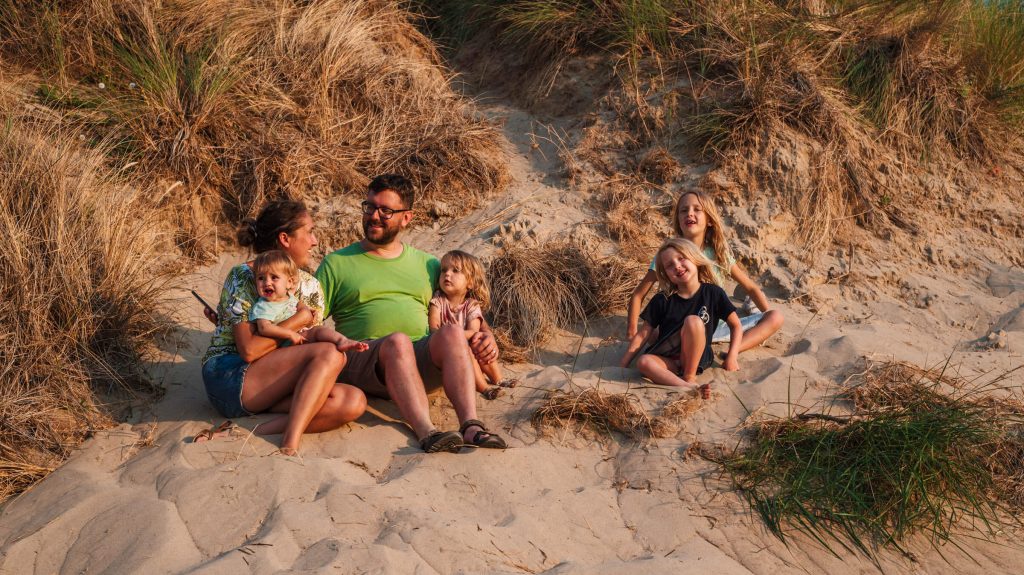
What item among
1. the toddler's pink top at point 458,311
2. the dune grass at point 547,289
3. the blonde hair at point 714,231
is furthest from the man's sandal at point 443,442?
the blonde hair at point 714,231

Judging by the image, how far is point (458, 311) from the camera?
4797mm

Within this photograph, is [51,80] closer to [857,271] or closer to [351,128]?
[351,128]

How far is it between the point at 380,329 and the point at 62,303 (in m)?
1.62

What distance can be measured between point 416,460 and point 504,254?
226 centimetres

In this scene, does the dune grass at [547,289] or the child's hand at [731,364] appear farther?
the dune grass at [547,289]

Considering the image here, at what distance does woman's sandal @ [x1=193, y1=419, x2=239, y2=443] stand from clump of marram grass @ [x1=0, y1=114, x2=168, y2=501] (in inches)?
23.8

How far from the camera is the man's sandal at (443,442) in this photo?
154 inches

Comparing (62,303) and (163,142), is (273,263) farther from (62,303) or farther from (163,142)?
(163,142)

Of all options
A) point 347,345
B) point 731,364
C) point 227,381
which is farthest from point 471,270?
point 731,364

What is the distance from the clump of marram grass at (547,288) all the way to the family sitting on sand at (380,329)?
22.2 inches

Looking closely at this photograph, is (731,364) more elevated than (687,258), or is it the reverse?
(687,258)

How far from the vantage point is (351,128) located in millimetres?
6684

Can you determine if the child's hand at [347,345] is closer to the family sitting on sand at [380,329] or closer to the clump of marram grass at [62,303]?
the family sitting on sand at [380,329]

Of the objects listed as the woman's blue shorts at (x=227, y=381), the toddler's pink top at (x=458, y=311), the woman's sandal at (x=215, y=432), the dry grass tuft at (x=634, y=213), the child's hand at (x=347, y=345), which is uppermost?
the dry grass tuft at (x=634, y=213)
